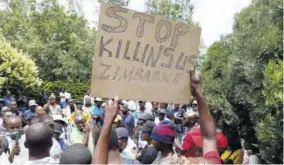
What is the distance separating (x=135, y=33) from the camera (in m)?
3.48

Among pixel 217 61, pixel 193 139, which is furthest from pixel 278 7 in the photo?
pixel 217 61

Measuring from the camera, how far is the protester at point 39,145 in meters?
3.35

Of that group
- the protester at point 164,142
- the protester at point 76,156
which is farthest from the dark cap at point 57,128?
the protester at point 76,156

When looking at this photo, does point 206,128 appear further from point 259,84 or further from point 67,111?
point 67,111

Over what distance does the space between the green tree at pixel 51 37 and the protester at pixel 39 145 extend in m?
25.1

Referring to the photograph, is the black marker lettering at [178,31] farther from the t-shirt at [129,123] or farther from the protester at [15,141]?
the t-shirt at [129,123]

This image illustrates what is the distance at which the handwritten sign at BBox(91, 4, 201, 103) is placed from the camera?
327 cm

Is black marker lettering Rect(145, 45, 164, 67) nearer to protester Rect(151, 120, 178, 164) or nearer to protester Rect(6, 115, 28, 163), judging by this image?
protester Rect(151, 120, 178, 164)

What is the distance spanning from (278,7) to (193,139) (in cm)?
181

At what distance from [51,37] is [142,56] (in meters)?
29.1

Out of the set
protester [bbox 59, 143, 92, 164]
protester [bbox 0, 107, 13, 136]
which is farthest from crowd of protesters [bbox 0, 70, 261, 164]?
protester [bbox 0, 107, 13, 136]

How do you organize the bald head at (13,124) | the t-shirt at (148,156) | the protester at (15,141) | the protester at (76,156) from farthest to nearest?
the bald head at (13,124), the t-shirt at (148,156), the protester at (15,141), the protester at (76,156)

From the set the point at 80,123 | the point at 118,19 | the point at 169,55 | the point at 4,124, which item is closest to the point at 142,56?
the point at 169,55

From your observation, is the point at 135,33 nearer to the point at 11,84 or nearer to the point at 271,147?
the point at 271,147
